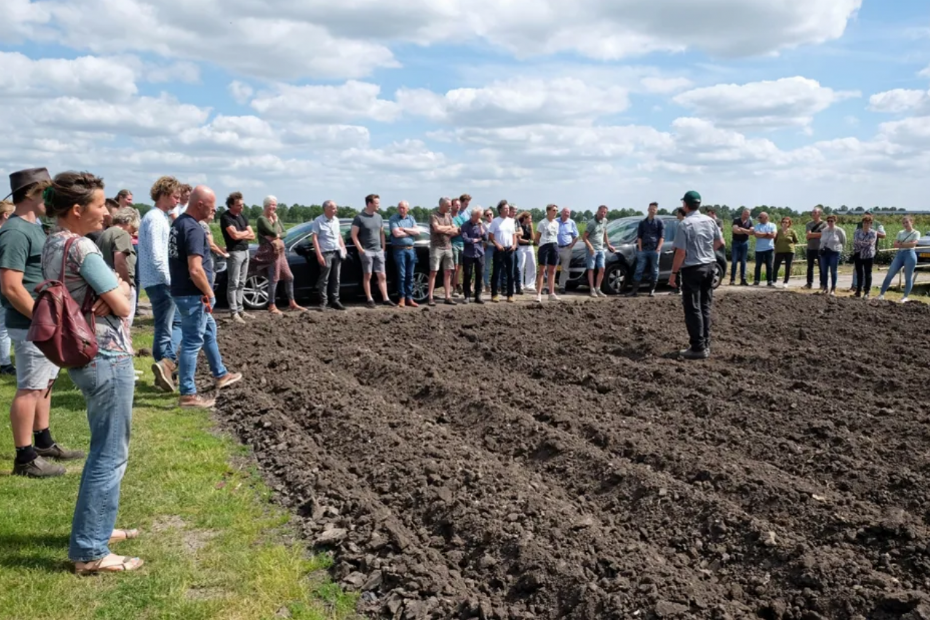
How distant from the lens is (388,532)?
4629 mm

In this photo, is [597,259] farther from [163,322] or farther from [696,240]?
[163,322]

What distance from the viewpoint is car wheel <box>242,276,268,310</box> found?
13406mm

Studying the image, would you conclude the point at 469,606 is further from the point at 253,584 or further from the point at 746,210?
the point at 746,210

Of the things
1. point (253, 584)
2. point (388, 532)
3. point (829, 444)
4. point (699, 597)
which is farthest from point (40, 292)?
point (829, 444)

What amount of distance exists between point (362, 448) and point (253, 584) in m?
2.11

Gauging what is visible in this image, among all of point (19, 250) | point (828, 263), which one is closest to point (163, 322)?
point (19, 250)

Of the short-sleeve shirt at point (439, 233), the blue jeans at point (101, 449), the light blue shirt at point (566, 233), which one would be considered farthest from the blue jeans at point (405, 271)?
the blue jeans at point (101, 449)

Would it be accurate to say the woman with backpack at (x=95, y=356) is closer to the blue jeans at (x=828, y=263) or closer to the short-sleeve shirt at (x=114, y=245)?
the short-sleeve shirt at (x=114, y=245)

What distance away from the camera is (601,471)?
5453mm

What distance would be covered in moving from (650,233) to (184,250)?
11.5m

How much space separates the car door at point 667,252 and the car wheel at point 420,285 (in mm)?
5631

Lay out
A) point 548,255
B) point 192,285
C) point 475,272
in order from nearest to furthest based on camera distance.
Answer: point 192,285
point 475,272
point 548,255

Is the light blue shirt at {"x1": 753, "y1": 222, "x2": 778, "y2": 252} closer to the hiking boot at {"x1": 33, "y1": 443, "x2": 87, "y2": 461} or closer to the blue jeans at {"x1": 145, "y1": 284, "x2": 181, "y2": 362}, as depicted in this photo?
the blue jeans at {"x1": 145, "y1": 284, "x2": 181, "y2": 362}

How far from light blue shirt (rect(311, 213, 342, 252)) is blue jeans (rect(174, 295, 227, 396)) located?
6.03m
